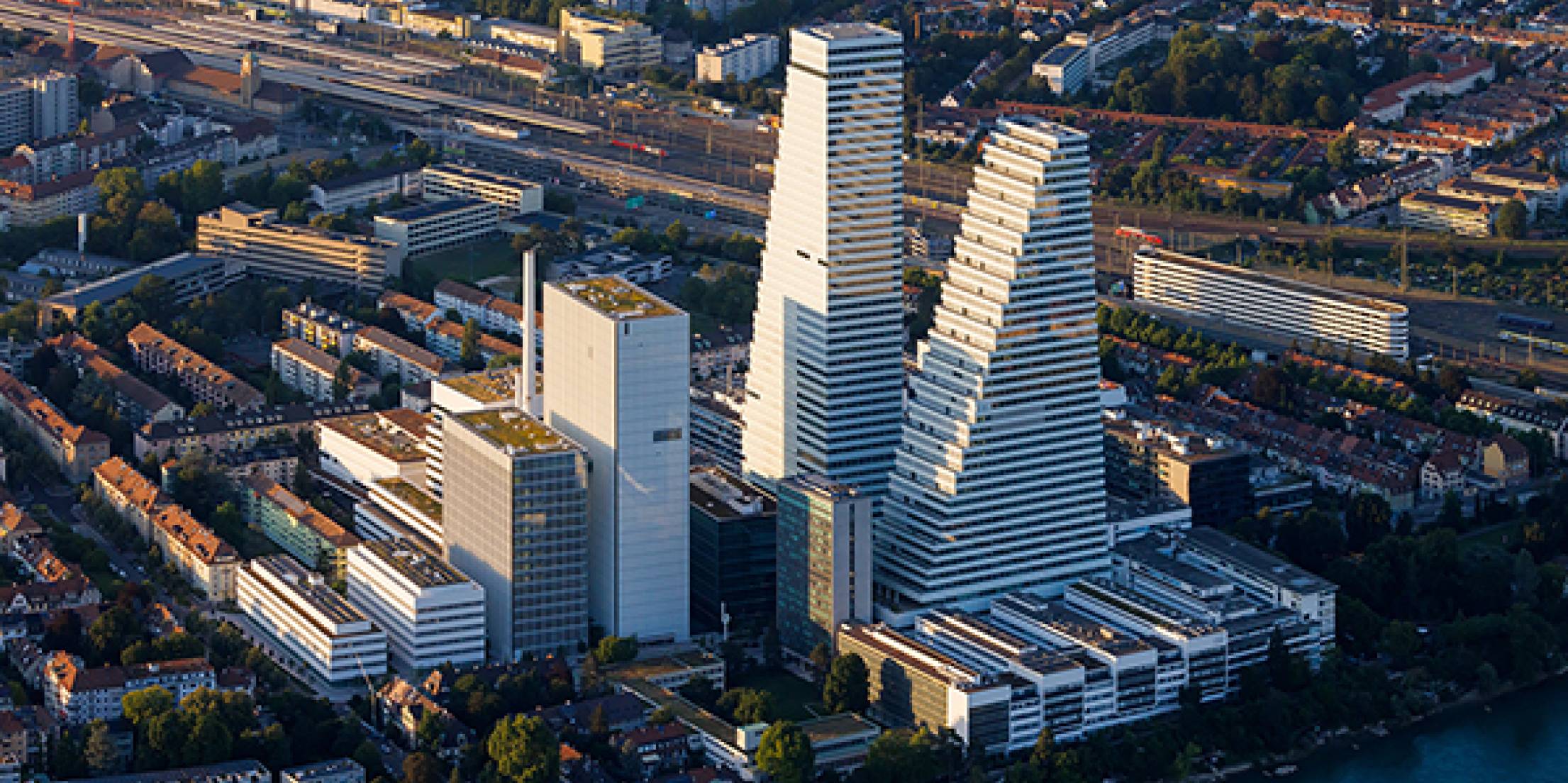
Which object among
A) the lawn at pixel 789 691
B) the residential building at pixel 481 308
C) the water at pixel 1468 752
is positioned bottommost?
the water at pixel 1468 752

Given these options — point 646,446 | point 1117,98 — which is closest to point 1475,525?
point 646,446

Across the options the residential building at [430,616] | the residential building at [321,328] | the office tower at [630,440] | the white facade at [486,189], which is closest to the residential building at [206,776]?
the residential building at [430,616]

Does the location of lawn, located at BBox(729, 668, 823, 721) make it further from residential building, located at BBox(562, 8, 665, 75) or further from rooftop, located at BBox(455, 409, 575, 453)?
residential building, located at BBox(562, 8, 665, 75)

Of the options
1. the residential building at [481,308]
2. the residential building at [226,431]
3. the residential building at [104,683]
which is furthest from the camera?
the residential building at [481,308]

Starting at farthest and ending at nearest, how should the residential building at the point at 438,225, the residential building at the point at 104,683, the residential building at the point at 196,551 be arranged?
the residential building at the point at 438,225 → the residential building at the point at 196,551 → the residential building at the point at 104,683

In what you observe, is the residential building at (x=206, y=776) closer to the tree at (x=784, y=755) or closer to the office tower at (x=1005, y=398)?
the tree at (x=784, y=755)

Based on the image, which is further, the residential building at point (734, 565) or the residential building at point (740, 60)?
the residential building at point (740, 60)

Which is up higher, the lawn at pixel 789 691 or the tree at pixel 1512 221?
the tree at pixel 1512 221
